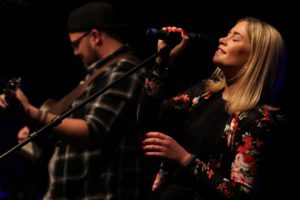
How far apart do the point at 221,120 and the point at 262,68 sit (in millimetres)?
290

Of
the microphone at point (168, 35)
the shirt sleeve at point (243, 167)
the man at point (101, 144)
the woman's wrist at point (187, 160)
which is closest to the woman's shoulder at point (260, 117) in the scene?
the shirt sleeve at point (243, 167)

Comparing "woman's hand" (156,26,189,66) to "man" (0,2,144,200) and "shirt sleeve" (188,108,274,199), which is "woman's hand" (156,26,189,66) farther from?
"man" (0,2,144,200)

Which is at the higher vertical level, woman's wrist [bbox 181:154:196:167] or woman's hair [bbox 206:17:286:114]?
woman's hair [bbox 206:17:286:114]

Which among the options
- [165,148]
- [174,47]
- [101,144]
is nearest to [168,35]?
[174,47]

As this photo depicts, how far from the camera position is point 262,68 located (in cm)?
213

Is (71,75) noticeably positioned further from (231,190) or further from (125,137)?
(231,190)

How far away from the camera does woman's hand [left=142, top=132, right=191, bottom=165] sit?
6.40 ft

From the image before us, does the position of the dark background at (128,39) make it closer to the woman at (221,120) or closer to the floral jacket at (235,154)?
the woman at (221,120)

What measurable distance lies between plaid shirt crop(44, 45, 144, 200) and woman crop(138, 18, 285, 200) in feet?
1.61

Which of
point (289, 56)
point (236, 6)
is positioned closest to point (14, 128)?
point (236, 6)

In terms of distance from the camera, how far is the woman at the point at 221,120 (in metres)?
1.93

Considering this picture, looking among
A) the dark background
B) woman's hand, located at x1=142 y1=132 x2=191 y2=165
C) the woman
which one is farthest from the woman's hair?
the dark background

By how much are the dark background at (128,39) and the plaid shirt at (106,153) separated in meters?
0.46

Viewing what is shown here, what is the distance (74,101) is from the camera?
2707 mm
